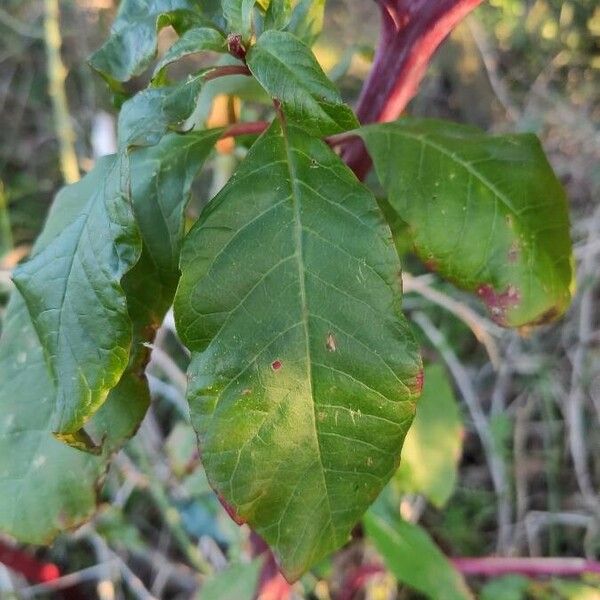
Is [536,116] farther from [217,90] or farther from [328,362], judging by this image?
[328,362]

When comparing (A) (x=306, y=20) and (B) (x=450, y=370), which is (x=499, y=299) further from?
(B) (x=450, y=370)

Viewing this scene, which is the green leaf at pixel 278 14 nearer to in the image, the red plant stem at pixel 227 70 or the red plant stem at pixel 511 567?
the red plant stem at pixel 227 70

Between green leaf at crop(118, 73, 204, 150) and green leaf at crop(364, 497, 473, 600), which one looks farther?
green leaf at crop(364, 497, 473, 600)

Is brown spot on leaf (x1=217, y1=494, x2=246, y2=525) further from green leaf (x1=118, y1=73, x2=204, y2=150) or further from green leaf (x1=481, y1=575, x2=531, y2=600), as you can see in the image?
green leaf (x1=481, y1=575, x2=531, y2=600)

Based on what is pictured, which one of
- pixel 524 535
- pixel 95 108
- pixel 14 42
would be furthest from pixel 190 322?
pixel 14 42

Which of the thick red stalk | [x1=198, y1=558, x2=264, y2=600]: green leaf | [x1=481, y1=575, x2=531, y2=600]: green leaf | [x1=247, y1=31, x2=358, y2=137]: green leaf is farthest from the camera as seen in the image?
[x1=481, y1=575, x2=531, y2=600]: green leaf

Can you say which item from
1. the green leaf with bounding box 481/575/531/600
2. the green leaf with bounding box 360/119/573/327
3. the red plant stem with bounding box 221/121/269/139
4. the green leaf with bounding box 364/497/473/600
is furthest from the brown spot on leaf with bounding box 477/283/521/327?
the green leaf with bounding box 481/575/531/600
